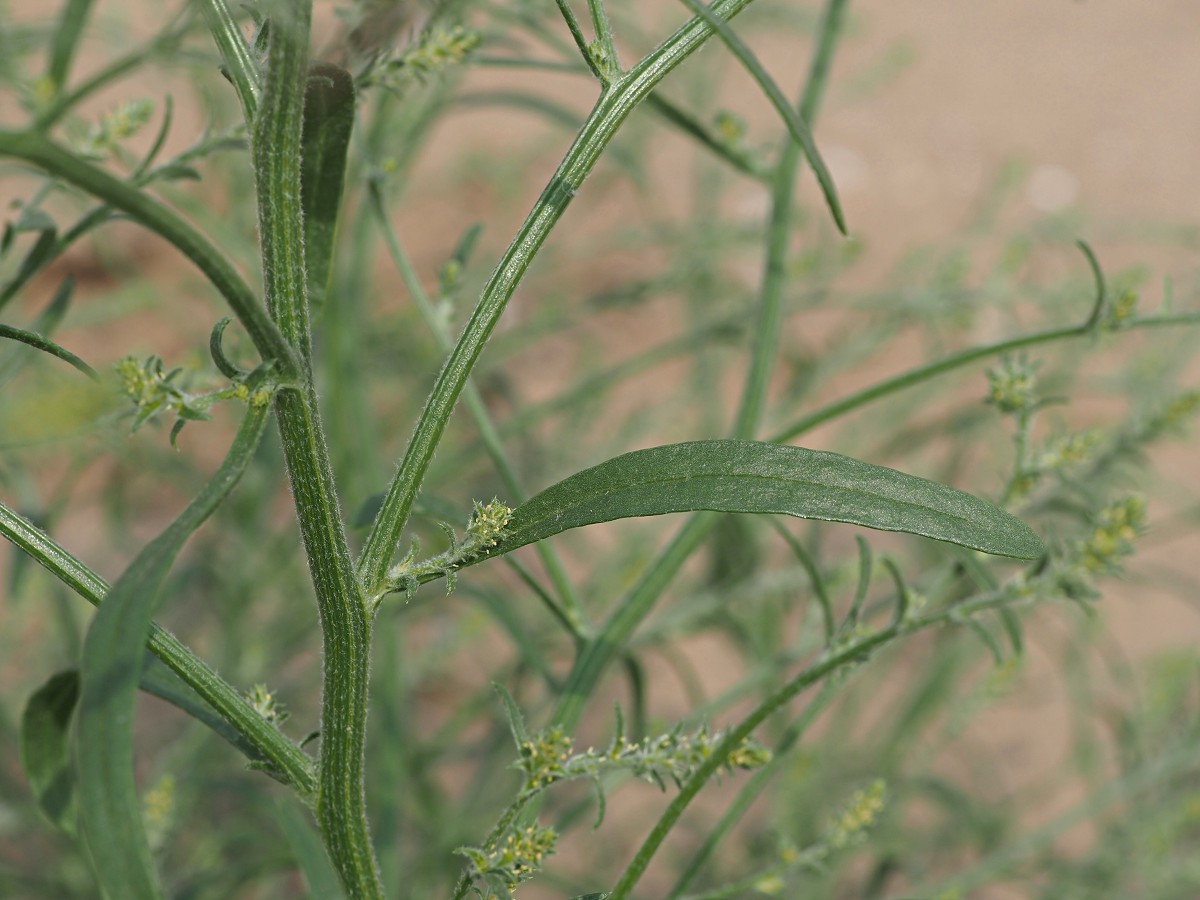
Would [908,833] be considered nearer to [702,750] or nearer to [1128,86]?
[702,750]

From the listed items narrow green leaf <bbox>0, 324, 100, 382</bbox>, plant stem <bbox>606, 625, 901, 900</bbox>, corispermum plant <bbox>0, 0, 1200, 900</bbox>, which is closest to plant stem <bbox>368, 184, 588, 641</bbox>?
corispermum plant <bbox>0, 0, 1200, 900</bbox>

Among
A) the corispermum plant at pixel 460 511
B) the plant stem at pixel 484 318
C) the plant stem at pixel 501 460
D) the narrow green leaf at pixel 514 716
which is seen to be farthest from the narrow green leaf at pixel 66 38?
the narrow green leaf at pixel 514 716

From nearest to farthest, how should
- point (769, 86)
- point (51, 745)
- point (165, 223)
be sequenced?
point (165, 223) < point (769, 86) < point (51, 745)

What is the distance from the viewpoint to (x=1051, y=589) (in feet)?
2.21

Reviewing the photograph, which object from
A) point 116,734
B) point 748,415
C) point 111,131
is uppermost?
point 111,131

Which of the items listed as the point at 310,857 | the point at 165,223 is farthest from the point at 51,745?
the point at 165,223

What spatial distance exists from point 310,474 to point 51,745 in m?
0.27

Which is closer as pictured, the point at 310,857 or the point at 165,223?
the point at 165,223

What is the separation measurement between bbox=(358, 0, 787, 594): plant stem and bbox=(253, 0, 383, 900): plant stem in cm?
2

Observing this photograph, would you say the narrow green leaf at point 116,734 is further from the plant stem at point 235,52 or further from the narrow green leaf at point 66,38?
the narrow green leaf at point 66,38

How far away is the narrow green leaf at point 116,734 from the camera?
14.4 inches

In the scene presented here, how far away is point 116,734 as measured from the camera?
382 mm

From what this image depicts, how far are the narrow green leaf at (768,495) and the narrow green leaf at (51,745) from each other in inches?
11.1

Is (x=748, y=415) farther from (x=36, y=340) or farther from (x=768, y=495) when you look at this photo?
(x=36, y=340)
